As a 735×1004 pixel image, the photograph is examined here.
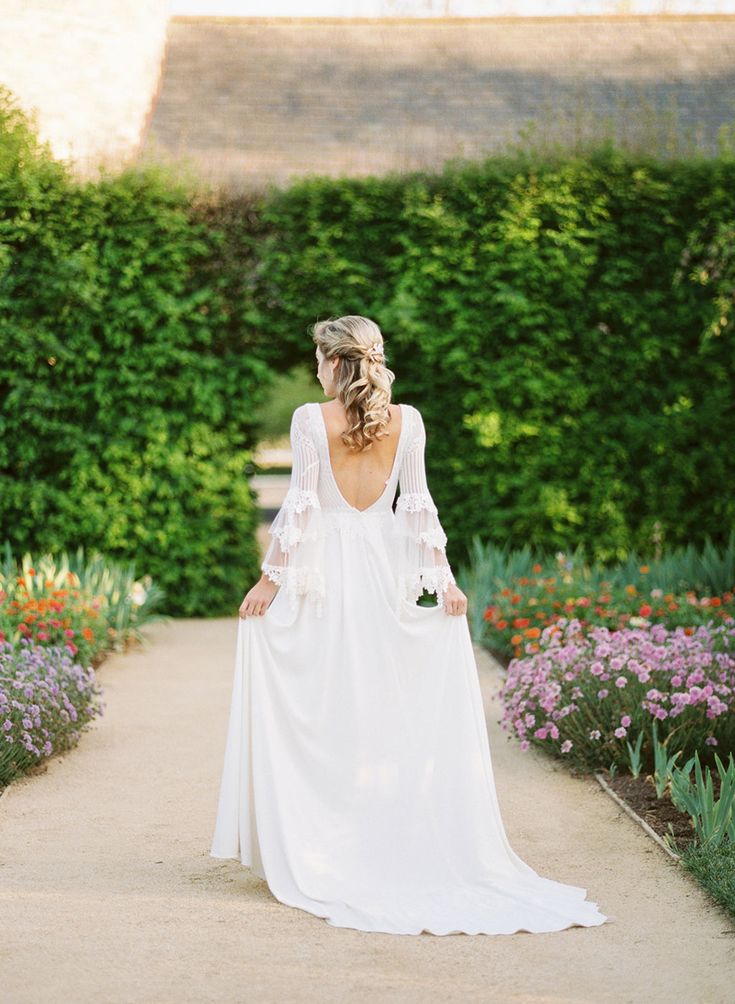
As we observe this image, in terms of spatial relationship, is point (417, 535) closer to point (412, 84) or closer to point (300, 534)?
point (300, 534)

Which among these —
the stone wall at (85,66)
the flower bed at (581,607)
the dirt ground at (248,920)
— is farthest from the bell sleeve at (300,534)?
the stone wall at (85,66)

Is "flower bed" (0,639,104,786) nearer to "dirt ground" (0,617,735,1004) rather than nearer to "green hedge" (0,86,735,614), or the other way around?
"dirt ground" (0,617,735,1004)

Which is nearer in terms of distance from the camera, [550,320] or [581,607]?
[581,607]

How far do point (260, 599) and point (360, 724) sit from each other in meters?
0.57

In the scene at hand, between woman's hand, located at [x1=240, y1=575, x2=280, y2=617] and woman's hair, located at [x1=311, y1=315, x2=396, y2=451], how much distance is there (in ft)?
1.86

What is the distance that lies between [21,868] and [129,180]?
7.29m

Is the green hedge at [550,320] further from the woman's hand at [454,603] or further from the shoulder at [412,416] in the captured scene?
the woman's hand at [454,603]

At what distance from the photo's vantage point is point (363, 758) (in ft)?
14.9

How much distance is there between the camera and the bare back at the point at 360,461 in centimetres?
457

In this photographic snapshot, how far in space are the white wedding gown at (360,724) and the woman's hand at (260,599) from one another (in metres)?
0.03

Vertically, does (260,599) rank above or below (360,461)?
below

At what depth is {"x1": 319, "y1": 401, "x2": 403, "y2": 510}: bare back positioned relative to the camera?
4566mm

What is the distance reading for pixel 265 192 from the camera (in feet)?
36.8

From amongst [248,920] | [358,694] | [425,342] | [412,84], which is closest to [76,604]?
[425,342]
